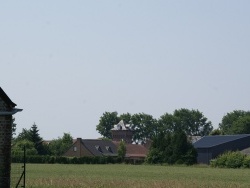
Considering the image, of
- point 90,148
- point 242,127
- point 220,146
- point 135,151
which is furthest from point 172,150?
point 242,127

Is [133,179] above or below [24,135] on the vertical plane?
below

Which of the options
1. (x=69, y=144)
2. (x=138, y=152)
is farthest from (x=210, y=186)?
(x=138, y=152)

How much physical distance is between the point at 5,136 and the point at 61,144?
129217 mm

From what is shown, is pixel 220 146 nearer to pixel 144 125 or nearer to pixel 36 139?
pixel 36 139

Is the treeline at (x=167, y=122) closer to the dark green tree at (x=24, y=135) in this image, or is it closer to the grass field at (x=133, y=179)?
the dark green tree at (x=24, y=135)

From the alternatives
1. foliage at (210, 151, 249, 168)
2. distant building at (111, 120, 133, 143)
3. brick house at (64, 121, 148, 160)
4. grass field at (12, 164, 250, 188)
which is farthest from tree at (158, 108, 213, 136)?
grass field at (12, 164, 250, 188)

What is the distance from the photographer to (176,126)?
650ft

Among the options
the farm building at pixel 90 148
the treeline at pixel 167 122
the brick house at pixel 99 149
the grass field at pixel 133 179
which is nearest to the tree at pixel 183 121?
the treeline at pixel 167 122

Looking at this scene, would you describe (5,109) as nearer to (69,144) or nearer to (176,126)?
(69,144)

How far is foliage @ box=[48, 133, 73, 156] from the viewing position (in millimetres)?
148250

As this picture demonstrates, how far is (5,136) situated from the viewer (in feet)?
78.6

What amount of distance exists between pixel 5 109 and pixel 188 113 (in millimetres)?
176022

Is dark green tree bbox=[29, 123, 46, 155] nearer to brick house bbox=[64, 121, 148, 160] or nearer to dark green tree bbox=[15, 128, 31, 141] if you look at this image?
dark green tree bbox=[15, 128, 31, 141]

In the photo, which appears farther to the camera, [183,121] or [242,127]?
[183,121]
